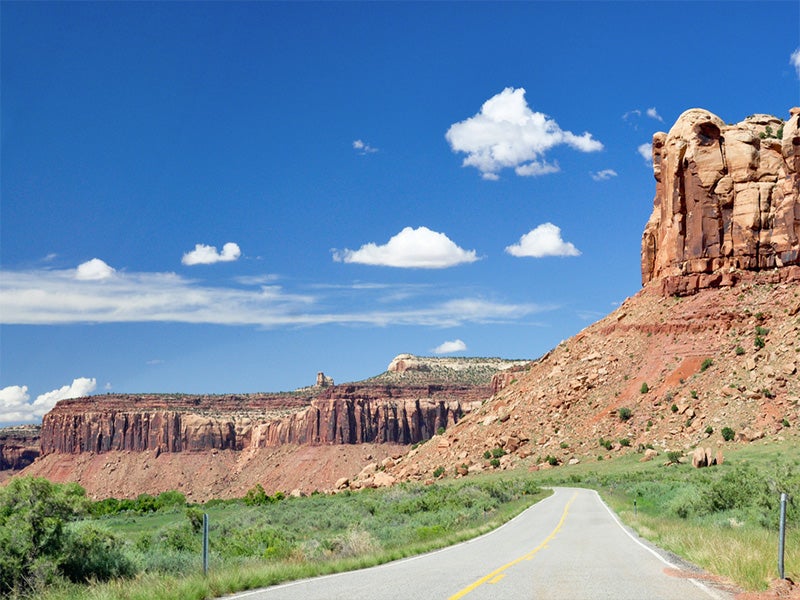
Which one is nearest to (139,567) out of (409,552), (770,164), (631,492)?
(409,552)

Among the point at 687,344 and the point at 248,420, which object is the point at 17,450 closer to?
the point at 248,420

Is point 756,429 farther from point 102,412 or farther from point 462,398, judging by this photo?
point 102,412

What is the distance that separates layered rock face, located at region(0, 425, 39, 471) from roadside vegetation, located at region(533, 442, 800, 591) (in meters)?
159

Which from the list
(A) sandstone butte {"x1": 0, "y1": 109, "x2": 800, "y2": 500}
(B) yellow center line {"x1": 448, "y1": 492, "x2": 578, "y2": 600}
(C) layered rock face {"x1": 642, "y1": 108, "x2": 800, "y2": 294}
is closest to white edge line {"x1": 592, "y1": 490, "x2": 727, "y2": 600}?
(B) yellow center line {"x1": 448, "y1": 492, "x2": 578, "y2": 600}

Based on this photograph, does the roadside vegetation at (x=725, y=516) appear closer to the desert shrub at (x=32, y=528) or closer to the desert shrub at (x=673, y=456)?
the desert shrub at (x=673, y=456)

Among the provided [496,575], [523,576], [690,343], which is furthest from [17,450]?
[523,576]

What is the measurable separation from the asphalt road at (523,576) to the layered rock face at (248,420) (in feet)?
416

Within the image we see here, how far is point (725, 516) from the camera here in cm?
2467

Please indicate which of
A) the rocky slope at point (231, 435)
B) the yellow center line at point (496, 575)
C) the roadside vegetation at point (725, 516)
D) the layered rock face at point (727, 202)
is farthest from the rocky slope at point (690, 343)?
the rocky slope at point (231, 435)

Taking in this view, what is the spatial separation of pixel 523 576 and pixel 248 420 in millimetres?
156042

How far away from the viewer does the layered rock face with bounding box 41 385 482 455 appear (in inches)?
6078

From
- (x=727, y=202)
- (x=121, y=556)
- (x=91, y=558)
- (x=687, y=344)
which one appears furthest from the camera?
(x=727, y=202)

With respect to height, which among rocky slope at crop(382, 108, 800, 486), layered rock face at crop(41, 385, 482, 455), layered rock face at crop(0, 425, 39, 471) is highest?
rocky slope at crop(382, 108, 800, 486)

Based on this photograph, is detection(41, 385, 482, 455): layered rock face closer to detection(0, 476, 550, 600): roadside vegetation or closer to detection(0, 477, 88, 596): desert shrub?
detection(0, 476, 550, 600): roadside vegetation
